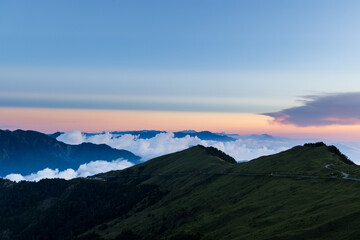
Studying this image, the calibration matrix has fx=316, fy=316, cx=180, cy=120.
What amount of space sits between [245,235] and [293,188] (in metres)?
75.6

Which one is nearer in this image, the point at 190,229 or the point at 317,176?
the point at 190,229

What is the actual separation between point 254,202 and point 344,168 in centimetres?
6573

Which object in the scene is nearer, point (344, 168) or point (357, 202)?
point (357, 202)

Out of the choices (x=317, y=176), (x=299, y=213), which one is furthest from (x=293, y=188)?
(x=299, y=213)

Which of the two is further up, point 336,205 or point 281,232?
point 336,205

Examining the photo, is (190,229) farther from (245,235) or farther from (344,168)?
(344,168)

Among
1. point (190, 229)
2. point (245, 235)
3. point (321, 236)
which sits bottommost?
point (190, 229)

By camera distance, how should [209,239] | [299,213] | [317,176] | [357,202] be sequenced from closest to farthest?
[357,202], [299,213], [209,239], [317,176]

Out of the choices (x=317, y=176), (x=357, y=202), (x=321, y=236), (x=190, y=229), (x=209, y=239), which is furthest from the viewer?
(x=317, y=176)

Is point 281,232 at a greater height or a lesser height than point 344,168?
lesser

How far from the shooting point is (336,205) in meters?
118

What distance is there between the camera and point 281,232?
107m

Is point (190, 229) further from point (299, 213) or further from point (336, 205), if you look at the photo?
point (336, 205)

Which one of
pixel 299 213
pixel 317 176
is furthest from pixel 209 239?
pixel 317 176
